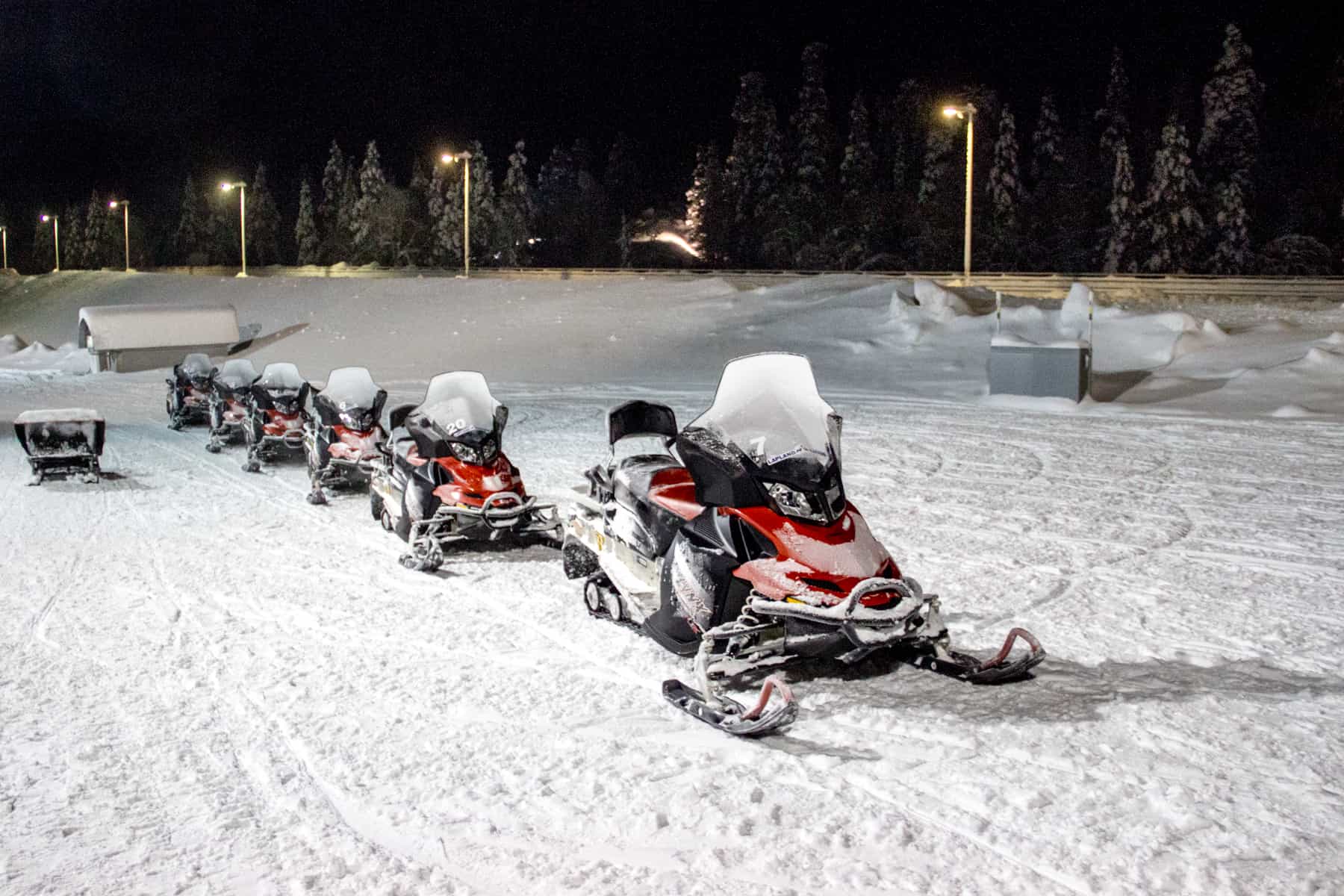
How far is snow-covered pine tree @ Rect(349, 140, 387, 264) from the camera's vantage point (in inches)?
3145

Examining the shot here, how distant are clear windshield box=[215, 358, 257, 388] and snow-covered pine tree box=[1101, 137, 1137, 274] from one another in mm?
39988

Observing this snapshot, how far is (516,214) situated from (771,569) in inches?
2848

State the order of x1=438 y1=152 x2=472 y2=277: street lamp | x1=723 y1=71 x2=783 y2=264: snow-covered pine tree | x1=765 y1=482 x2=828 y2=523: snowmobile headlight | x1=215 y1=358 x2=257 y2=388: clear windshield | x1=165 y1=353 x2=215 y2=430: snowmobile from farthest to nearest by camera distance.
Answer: x1=723 y1=71 x2=783 y2=264: snow-covered pine tree, x1=438 y1=152 x2=472 y2=277: street lamp, x1=165 y1=353 x2=215 y2=430: snowmobile, x1=215 y1=358 x2=257 y2=388: clear windshield, x1=765 y1=482 x2=828 y2=523: snowmobile headlight

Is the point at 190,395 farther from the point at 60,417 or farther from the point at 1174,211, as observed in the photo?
the point at 1174,211

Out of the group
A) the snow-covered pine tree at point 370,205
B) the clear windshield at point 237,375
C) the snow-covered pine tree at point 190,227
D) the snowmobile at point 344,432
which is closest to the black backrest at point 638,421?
the snowmobile at point 344,432

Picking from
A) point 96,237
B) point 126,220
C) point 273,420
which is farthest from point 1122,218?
point 96,237

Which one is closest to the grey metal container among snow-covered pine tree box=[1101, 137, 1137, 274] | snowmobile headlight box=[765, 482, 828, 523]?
snowmobile headlight box=[765, 482, 828, 523]

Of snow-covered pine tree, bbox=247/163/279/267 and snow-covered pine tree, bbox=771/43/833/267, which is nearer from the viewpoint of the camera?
snow-covered pine tree, bbox=771/43/833/267

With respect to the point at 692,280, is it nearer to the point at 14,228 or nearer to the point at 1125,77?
the point at 1125,77

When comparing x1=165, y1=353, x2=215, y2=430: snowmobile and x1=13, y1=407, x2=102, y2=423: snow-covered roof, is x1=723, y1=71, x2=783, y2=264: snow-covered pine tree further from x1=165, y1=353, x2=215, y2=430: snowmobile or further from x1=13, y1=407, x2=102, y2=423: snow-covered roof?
x1=13, y1=407, x2=102, y2=423: snow-covered roof

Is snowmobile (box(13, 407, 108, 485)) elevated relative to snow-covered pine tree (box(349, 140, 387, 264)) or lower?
lower

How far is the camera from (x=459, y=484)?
809 centimetres

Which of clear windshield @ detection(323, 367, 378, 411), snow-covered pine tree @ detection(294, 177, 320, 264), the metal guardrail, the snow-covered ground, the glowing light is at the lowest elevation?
the snow-covered ground

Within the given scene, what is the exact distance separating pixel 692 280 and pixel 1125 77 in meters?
35.9
